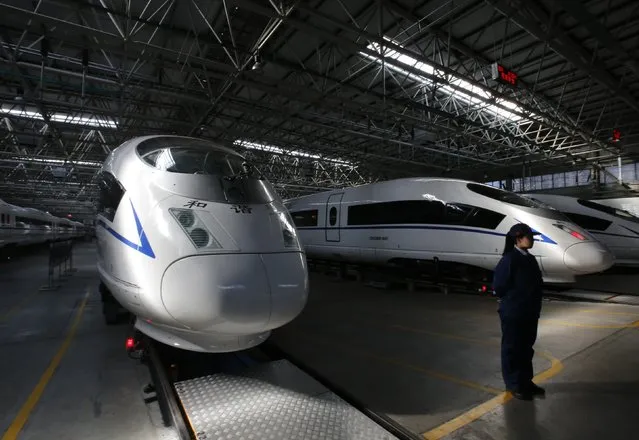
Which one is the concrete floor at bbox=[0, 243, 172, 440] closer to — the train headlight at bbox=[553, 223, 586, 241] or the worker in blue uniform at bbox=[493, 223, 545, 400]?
the worker in blue uniform at bbox=[493, 223, 545, 400]

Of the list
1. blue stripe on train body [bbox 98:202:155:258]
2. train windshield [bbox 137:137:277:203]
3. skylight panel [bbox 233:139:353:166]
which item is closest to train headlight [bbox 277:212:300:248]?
train windshield [bbox 137:137:277:203]

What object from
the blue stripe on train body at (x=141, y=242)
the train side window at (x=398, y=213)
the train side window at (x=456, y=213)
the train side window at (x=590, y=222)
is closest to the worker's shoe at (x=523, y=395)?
the blue stripe on train body at (x=141, y=242)

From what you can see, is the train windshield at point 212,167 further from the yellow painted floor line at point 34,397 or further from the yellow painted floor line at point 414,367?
the yellow painted floor line at point 34,397

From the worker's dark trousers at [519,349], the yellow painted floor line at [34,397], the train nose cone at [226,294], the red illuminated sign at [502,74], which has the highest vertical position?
the red illuminated sign at [502,74]

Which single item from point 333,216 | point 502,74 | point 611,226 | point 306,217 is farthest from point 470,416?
point 611,226

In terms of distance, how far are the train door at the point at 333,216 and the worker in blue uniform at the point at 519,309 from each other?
8.54 m

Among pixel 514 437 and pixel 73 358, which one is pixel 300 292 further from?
pixel 73 358

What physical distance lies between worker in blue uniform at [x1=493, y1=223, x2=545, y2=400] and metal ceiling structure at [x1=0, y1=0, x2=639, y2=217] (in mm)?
5861

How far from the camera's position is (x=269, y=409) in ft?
10.4

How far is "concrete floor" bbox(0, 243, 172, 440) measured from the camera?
124 inches

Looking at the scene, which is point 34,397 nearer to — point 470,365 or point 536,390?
point 470,365

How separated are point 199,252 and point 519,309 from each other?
302 centimetres

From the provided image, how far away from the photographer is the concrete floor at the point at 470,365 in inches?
123

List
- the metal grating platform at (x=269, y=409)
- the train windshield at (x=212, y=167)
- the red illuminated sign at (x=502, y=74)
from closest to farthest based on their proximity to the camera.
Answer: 1. the metal grating platform at (x=269, y=409)
2. the train windshield at (x=212, y=167)
3. the red illuminated sign at (x=502, y=74)
